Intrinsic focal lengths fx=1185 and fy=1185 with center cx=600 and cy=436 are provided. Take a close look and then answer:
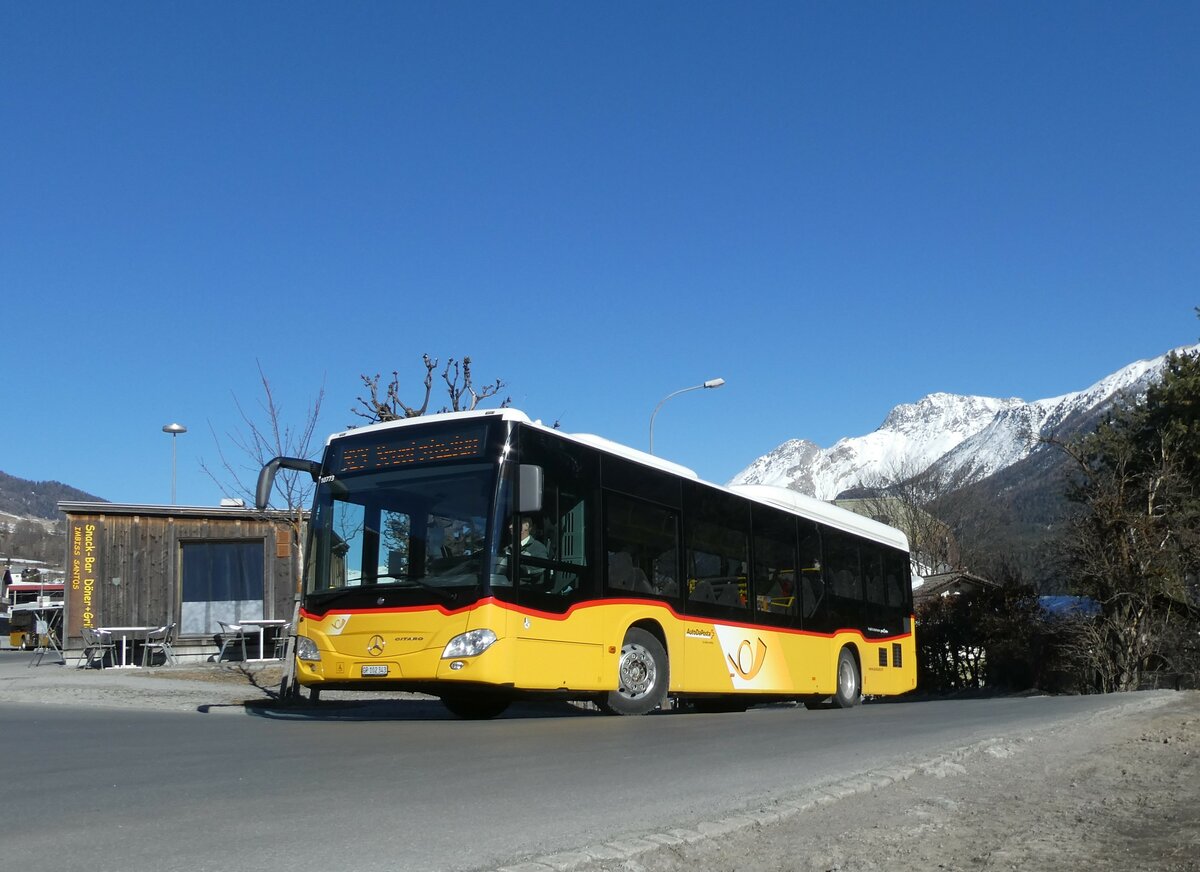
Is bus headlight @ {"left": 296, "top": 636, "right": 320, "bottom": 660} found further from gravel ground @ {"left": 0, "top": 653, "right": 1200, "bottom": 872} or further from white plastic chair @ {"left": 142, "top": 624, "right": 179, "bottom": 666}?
white plastic chair @ {"left": 142, "top": 624, "right": 179, "bottom": 666}

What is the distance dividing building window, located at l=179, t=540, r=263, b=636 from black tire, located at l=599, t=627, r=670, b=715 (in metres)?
17.4

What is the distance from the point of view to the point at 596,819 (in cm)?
607

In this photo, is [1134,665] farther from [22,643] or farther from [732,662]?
[22,643]

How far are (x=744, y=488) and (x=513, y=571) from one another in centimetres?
605

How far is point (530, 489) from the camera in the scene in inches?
451

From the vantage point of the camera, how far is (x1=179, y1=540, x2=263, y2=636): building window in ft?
94.0

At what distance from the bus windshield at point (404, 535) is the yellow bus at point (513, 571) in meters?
0.01

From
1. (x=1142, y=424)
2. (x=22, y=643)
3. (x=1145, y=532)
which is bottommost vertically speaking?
(x=22, y=643)

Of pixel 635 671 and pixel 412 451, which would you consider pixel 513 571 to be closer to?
pixel 412 451

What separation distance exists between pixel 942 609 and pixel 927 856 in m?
29.5

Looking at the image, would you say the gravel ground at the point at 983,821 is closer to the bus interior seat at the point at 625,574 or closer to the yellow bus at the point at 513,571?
the yellow bus at the point at 513,571

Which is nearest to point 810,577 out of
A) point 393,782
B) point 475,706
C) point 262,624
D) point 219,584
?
point 475,706

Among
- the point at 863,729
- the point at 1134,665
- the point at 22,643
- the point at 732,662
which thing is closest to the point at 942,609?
the point at 1134,665

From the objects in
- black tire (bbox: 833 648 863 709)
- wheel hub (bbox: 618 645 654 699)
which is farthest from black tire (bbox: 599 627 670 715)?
black tire (bbox: 833 648 863 709)
